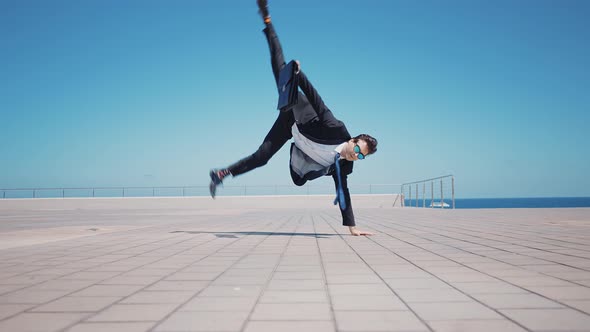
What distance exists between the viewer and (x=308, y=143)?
4.66m

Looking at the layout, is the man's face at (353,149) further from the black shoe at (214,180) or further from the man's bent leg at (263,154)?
Answer: the black shoe at (214,180)

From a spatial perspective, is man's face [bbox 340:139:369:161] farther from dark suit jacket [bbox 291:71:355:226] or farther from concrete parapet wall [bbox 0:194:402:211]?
concrete parapet wall [bbox 0:194:402:211]

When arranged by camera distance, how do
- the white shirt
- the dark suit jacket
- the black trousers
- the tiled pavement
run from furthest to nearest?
the black trousers → the white shirt → the dark suit jacket → the tiled pavement

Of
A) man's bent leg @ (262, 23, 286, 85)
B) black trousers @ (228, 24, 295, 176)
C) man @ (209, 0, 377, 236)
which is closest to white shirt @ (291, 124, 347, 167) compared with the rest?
man @ (209, 0, 377, 236)

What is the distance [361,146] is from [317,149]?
500mm

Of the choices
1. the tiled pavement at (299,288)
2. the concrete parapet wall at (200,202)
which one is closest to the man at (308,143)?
the tiled pavement at (299,288)

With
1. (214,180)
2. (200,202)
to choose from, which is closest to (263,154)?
(214,180)

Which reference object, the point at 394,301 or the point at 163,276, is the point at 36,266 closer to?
the point at 163,276

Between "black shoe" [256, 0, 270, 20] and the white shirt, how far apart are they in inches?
48.4

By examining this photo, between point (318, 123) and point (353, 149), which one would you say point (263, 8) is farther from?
point (353, 149)

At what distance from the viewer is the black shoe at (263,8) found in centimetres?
422

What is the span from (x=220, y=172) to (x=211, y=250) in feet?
3.29

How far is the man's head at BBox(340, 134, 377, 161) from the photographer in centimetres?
443

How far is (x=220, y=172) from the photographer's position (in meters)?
4.77
